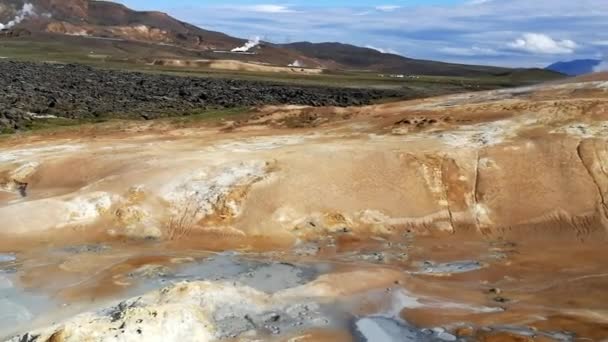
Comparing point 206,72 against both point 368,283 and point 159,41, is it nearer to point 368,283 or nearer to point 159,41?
point 368,283

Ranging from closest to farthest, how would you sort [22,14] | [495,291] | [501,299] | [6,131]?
[501,299], [495,291], [6,131], [22,14]

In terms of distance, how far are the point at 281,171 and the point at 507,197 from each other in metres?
5.30

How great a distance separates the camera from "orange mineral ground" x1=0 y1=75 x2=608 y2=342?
1104cm

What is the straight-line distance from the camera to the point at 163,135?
2508cm

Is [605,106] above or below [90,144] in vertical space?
above

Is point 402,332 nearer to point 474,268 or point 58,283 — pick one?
point 474,268

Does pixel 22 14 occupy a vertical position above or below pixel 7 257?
above

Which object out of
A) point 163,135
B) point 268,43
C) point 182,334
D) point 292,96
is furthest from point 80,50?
point 182,334

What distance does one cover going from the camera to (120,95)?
158ft

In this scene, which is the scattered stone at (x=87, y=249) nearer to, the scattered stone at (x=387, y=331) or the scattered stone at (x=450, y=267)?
the scattered stone at (x=387, y=331)

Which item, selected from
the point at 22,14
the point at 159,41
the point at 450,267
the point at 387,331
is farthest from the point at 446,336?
the point at 22,14

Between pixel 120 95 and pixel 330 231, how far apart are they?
115 feet

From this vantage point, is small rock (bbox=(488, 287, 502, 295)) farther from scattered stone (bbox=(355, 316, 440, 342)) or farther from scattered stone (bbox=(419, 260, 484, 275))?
scattered stone (bbox=(355, 316, 440, 342))

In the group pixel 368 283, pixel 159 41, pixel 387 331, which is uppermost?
pixel 159 41
